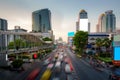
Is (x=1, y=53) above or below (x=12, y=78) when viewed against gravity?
above

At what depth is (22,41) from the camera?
131500mm

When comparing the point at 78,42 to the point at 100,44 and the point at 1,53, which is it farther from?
the point at 1,53

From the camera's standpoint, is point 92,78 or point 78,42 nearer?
point 92,78

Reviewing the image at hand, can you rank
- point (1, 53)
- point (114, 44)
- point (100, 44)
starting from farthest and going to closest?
point (100, 44)
point (114, 44)
point (1, 53)

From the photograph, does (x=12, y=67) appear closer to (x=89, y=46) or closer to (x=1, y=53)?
(x=1, y=53)

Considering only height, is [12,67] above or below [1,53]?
below

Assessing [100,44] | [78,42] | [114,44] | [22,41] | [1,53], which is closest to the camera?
[1,53]

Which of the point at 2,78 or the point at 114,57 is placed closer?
the point at 2,78

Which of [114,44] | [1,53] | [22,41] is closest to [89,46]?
[22,41]

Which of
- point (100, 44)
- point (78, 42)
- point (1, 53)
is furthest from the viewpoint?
point (78, 42)

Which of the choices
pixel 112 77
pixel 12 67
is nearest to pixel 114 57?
pixel 112 77

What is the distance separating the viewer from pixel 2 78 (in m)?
44.9

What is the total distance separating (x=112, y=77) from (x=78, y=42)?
10653 centimetres

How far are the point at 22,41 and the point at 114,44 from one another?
68926 mm
